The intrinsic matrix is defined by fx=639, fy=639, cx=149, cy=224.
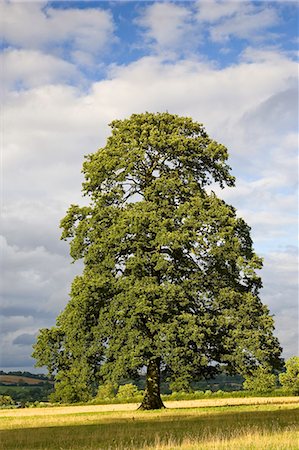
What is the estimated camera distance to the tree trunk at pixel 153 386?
125 ft

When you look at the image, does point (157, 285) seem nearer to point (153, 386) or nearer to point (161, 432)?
point (153, 386)

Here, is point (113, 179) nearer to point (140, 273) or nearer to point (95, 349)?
point (140, 273)

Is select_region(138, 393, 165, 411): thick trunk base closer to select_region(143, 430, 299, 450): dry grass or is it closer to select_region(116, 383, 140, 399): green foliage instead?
select_region(143, 430, 299, 450): dry grass

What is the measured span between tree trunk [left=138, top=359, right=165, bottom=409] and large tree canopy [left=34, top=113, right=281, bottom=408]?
60 millimetres

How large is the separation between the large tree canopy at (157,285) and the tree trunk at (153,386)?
0.06 metres

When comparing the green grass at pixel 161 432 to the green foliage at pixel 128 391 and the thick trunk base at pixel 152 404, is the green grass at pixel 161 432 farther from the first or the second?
the green foliage at pixel 128 391

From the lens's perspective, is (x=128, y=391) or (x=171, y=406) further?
(x=128, y=391)

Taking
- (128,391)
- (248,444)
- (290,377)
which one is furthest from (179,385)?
(128,391)

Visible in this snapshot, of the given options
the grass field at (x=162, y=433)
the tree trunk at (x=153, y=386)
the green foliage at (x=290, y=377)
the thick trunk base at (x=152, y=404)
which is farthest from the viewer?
the green foliage at (x=290, y=377)

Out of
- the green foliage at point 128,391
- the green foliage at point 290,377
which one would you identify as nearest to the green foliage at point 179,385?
the green foliage at point 290,377

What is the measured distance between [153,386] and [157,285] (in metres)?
6.72

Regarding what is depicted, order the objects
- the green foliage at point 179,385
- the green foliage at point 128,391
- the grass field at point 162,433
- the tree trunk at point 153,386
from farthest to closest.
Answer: the green foliage at point 128,391, the tree trunk at point 153,386, the green foliage at point 179,385, the grass field at point 162,433

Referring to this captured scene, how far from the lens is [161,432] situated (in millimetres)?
24016

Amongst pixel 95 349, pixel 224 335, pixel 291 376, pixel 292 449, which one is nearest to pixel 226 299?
pixel 224 335
